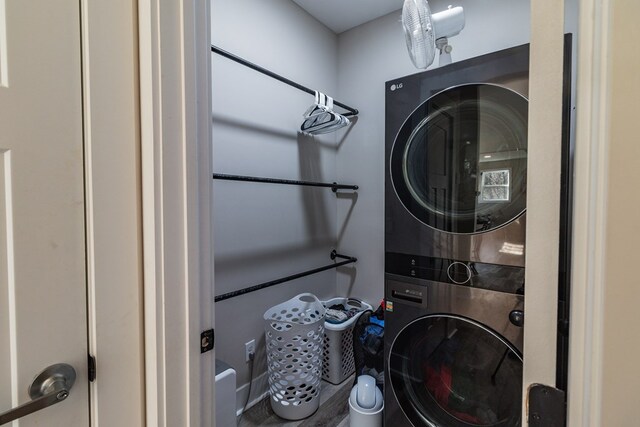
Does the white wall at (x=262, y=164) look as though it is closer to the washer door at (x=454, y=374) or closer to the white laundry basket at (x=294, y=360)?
the white laundry basket at (x=294, y=360)

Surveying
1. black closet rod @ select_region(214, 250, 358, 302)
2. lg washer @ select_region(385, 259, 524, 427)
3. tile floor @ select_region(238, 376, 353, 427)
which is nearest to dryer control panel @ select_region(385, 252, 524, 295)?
lg washer @ select_region(385, 259, 524, 427)

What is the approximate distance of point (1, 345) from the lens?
0.51 m

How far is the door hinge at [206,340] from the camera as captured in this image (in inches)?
28.2

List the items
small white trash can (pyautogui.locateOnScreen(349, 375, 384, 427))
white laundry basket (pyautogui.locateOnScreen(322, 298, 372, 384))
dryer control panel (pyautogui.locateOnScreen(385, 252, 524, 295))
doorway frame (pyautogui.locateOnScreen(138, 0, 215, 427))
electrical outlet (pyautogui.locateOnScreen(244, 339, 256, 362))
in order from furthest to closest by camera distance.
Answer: white laundry basket (pyautogui.locateOnScreen(322, 298, 372, 384)), electrical outlet (pyautogui.locateOnScreen(244, 339, 256, 362)), small white trash can (pyautogui.locateOnScreen(349, 375, 384, 427)), dryer control panel (pyautogui.locateOnScreen(385, 252, 524, 295)), doorway frame (pyautogui.locateOnScreen(138, 0, 215, 427))

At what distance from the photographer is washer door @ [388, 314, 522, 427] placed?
3.21 feet

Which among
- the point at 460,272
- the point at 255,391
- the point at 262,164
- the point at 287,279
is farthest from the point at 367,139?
the point at 255,391

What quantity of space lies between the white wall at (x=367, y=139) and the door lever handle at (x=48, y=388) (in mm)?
1701

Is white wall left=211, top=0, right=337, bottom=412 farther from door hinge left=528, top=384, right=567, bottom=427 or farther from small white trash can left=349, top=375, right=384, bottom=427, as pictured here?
door hinge left=528, top=384, right=567, bottom=427

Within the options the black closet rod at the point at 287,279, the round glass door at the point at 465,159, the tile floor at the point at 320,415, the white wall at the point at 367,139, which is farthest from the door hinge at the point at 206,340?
the white wall at the point at 367,139

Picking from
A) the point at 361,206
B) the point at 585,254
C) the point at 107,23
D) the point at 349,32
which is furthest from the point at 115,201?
the point at 349,32

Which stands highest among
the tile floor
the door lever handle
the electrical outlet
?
the door lever handle

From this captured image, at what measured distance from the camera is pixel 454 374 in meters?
1.11

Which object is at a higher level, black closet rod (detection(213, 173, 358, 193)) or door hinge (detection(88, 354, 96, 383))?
black closet rod (detection(213, 173, 358, 193))

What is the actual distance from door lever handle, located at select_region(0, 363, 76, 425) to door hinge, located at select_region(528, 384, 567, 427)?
82cm
